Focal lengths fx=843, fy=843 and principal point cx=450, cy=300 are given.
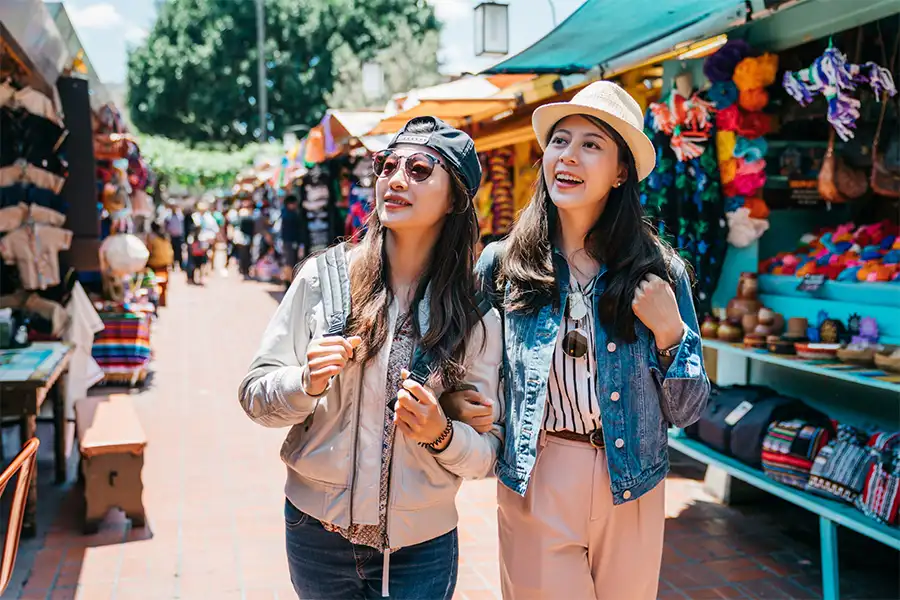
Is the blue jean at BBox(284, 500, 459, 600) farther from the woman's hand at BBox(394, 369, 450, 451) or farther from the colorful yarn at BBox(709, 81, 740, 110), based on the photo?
the colorful yarn at BBox(709, 81, 740, 110)

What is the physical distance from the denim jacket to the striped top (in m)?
0.02

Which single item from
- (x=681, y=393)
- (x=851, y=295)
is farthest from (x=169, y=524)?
(x=851, y=295)

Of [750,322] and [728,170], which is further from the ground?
[728,170]

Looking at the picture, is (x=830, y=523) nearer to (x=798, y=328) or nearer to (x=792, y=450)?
(x=792, y=450)

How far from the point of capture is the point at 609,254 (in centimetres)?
223

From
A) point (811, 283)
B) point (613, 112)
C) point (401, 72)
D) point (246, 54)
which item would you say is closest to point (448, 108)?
point (811, 283)

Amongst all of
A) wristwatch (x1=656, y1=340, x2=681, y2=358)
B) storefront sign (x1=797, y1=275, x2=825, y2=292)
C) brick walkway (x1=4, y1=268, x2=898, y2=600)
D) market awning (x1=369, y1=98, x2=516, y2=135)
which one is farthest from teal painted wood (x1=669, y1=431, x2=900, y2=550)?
market awning (x1=369, y1=98, x2=516, y2=135)

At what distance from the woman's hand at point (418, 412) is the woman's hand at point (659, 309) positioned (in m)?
0.62

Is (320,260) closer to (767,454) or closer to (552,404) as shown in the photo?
(552,404)

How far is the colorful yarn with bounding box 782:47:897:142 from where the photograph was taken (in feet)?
12.6

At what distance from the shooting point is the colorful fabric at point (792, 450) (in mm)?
3851

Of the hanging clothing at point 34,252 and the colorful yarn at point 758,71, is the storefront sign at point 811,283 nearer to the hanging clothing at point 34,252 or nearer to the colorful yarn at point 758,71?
the colorful yarn at point 758,71

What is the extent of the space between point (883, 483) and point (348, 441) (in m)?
2.53

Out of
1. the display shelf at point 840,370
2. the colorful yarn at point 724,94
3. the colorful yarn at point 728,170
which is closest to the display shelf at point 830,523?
the display shelf at point 840,370
